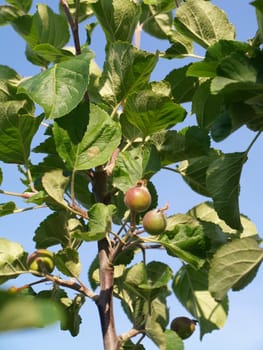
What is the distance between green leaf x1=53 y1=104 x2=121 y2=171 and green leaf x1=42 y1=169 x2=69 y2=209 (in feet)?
0.19

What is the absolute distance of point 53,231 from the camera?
1741 mm

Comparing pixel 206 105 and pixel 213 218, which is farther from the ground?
pixel 206 105

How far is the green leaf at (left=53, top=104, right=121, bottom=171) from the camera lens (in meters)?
1.59

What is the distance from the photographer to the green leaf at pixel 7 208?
5.47 ft

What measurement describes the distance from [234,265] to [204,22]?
0.78m

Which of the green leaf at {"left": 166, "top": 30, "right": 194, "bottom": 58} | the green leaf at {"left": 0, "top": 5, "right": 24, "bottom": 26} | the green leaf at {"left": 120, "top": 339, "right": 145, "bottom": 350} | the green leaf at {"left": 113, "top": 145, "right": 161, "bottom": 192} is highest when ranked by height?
the green leaf at {"left": 0, "top": 5, "right": 24, "bottom": 26}

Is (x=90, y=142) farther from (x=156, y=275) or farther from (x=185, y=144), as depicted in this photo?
(x=156, y=275)

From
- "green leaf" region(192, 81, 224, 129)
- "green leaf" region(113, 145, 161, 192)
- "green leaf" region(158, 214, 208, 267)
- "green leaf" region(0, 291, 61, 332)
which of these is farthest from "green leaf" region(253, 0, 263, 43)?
"green leaf" region(0, 291, 61, 332)

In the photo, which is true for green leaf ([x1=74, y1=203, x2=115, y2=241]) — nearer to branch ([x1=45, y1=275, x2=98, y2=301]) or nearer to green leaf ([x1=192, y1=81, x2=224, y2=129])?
branch ([x1=45, y1=275, x2=98, y2=301])

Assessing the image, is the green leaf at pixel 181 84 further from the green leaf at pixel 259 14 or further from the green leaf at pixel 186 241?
the green leaf at pixel 186 241

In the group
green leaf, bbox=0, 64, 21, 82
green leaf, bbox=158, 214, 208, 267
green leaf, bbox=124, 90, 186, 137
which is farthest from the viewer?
green leaf, bbox=0, 64, 21, 82

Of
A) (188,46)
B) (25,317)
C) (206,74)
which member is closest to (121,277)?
(206,74)

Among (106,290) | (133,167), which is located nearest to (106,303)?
(106,290)

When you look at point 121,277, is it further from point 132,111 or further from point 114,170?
point 132,111
